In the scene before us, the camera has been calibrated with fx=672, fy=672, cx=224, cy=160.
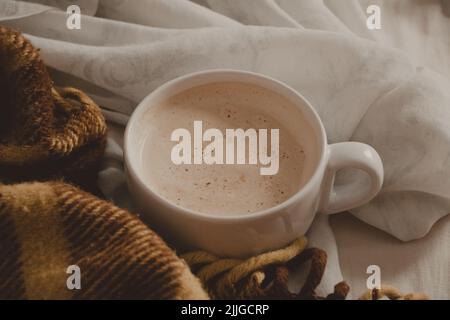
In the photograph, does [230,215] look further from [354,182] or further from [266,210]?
[354,182]

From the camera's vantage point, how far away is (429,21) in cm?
76

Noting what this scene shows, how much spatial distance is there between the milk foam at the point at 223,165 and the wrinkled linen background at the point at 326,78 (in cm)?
5

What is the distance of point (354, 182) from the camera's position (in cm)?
57

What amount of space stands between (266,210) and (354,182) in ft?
0.39

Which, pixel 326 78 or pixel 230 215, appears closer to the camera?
pixel 230 215

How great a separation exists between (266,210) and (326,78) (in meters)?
0.19

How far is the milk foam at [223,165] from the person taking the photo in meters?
0.52

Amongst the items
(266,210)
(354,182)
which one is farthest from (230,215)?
(354,182)

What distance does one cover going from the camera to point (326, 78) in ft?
2.03

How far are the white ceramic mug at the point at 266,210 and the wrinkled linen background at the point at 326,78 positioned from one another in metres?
0.04

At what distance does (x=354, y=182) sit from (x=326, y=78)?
0.36 ft

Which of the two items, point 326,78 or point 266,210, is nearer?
point 266,210

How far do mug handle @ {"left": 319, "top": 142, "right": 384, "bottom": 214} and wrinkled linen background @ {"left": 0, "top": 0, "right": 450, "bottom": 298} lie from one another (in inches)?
1.2

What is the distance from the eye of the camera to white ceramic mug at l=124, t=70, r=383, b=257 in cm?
49
